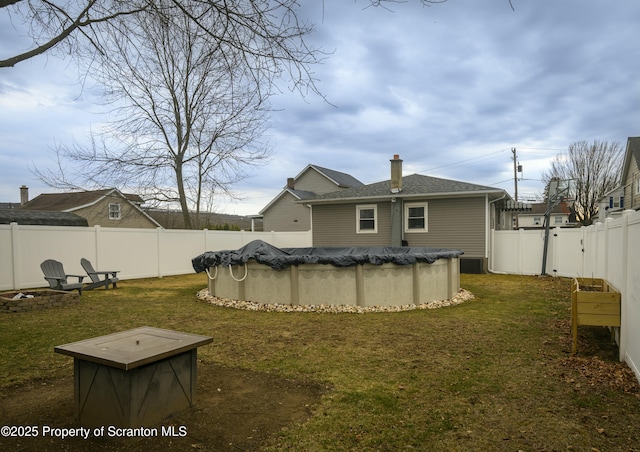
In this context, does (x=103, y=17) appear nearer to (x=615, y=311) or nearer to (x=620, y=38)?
(x=620, y=38)

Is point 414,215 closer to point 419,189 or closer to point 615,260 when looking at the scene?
point 419,189

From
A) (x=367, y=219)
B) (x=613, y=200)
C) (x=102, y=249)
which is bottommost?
(x=102, y=249)

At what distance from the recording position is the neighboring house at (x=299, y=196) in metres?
29.3

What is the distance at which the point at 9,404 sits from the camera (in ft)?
11.0

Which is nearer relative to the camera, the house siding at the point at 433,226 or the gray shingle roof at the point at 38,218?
the gray shingle roof at the point at 38,218

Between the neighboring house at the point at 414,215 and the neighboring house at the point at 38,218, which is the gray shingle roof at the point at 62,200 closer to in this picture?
the neighboring house at the point at 38,218

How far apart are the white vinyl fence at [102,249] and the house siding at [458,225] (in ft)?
27.6

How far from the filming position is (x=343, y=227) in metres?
17.2

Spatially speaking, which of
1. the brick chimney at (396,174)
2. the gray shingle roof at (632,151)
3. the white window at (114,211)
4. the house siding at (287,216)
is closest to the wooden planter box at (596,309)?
the brick chimney at (396,174)

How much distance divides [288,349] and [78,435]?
266 centimetres

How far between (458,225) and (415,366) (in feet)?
37.2

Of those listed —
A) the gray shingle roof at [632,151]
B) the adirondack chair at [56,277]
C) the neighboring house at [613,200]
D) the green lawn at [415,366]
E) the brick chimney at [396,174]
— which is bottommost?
the green lawn at [415,366]

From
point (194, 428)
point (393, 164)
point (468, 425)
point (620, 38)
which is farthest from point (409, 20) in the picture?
point (393, 164)

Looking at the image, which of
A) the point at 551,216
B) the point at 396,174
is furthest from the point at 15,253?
the point at 551,216
